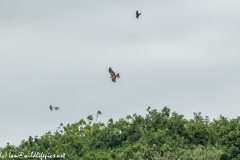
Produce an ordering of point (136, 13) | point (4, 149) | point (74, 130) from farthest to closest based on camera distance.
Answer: point (74, 130), point (4, 149), point (136, 13)

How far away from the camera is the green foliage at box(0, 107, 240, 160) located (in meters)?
58.8

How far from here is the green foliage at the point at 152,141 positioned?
193 feet

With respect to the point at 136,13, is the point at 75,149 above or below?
below

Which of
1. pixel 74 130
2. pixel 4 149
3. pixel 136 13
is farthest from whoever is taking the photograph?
pixel 74 130

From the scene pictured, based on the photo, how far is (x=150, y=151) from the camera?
5869 cm

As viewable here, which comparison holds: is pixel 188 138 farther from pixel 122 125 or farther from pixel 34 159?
pixel 34 159

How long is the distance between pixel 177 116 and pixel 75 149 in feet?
21.0

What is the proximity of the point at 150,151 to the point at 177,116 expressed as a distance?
278 inches

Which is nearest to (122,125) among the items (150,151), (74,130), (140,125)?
(140,125)

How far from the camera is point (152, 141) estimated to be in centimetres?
6103

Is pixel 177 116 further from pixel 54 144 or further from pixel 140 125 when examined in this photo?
pixel 54 144

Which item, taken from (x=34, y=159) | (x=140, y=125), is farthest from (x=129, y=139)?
(x=34, y=159)

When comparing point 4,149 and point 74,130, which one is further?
point 74,130

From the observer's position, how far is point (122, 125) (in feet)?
214
